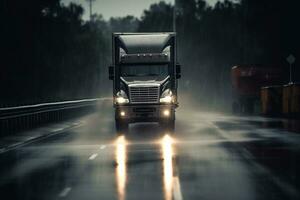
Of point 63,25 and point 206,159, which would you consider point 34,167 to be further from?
point 63,25

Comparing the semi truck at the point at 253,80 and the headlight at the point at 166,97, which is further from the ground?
the semi truck at the point at 253,80

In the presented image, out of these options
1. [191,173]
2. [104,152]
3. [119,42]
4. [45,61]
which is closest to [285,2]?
[45,61]

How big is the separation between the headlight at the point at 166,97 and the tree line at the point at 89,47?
675 cm

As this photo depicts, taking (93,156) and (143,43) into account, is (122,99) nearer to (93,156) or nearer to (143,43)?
(143,43)

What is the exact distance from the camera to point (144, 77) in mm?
29328

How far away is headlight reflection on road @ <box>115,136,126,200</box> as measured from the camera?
13578 mm

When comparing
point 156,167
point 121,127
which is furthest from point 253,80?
point 156,167

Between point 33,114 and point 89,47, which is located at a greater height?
point 89,47

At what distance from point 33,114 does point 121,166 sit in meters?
16.7

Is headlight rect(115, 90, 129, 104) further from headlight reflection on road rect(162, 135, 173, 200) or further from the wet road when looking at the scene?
headlight reflection on road rect(162, 135, 173, 200)

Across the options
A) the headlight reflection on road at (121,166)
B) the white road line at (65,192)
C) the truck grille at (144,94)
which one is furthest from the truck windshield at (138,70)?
the white road line at (65,192)

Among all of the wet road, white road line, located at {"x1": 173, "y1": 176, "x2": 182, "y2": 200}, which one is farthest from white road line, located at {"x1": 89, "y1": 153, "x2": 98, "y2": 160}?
white road line, located at {"x1": 173, "y1": 176, "x2": 182, "y2": 200}

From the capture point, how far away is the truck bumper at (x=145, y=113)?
29.1m

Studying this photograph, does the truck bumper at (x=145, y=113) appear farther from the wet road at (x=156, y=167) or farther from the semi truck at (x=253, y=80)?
the semi truck at (x=253, y=80)
